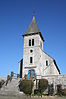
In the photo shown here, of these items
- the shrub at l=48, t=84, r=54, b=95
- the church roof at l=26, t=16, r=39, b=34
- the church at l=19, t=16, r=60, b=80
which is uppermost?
the church roof at l=26, t=16, r=39, b=34

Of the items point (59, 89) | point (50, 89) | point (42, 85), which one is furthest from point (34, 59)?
point (59, 89)

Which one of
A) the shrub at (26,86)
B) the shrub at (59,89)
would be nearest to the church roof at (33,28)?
the shrub at (26,86)

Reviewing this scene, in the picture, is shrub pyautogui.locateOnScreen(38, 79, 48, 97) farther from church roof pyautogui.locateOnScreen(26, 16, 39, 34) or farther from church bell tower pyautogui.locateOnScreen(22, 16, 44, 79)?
church roof pyautogui.locateOnScreen(26, 16, 39, 34)

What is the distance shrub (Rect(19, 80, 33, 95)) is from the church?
622 centimetres

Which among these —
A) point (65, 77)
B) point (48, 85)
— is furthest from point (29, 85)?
point (65, 77)

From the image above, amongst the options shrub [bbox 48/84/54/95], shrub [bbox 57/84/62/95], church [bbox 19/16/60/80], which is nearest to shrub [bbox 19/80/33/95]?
shrub [bbox 48/84/54/95]

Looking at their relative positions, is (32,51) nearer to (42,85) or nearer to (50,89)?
(42,85)

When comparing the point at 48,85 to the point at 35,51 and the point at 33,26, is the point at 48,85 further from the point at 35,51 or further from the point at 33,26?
the point at 33,26

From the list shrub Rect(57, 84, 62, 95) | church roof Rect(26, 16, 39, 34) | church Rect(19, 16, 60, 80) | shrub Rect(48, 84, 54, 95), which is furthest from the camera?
church roof Rect(26, 16, 39, 34)

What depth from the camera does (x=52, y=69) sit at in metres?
35.4

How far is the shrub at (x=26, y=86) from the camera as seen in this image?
24828 mm

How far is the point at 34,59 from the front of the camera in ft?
113

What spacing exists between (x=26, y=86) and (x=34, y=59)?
997 centimetres

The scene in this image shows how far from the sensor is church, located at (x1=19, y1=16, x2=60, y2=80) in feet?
111
